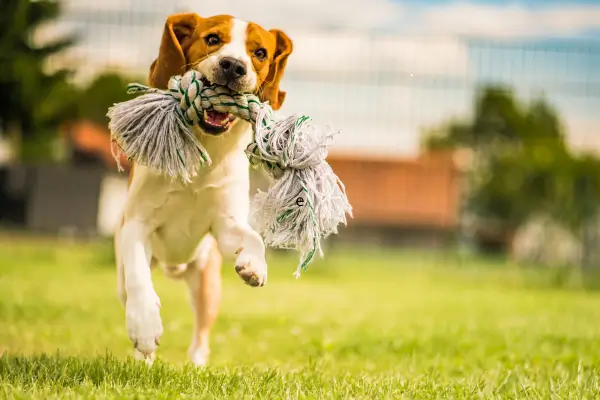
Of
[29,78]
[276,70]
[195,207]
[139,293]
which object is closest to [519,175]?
[29,78]

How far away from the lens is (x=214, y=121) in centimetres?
344

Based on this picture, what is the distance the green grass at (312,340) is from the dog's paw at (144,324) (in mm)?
132

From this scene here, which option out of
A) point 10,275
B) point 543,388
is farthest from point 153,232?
point 10,275

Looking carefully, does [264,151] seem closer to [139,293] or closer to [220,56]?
[220,56]

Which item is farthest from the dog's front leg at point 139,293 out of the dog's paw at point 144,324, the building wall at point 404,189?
the building wall at point 404,189

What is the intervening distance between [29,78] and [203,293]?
751cm

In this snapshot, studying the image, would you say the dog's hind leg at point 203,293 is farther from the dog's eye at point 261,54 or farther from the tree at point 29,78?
the tree at point 29,78

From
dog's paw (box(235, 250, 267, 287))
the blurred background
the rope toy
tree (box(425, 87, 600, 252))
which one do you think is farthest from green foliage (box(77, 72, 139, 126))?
dog's paw (box(235, 250, 267, 287))

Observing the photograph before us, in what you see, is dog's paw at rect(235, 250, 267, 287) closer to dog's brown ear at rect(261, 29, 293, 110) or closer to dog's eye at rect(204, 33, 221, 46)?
dog's brown ear at rect(261, 29, 293, 110)

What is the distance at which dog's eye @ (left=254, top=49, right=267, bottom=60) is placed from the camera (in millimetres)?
3488

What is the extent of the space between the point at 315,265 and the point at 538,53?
6.05 m

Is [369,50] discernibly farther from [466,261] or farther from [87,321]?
[87,321]

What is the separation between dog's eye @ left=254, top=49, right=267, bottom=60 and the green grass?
4.15 ft

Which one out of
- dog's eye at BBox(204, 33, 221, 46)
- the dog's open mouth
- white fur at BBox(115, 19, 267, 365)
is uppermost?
dog's eye at BBox(204, 33, 221, 46)
